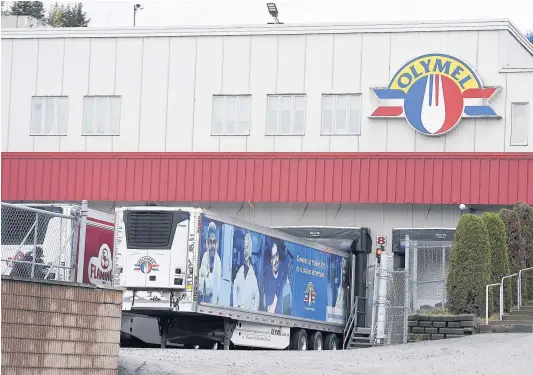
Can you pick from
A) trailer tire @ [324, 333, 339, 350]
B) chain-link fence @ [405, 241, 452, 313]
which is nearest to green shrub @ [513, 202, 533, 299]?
chain-link fence @ [405, 241, 452, 313]

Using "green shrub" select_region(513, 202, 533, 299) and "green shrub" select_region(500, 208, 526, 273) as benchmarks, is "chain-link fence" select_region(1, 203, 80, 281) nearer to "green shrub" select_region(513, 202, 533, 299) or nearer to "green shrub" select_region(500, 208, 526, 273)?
"green shrub" select_region(500, 208, 526, 273)

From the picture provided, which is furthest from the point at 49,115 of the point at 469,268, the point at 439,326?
the point at 439,326

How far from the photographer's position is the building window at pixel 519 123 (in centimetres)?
3578

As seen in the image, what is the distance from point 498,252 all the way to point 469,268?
1897mm

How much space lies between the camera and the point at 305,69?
1481 inches

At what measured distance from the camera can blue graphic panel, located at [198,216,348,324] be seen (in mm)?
24672

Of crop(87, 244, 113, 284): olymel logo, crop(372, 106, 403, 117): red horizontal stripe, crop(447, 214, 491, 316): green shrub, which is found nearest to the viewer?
crop(87, 244, 113, 284): olymel logo

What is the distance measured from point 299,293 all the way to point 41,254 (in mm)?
15155

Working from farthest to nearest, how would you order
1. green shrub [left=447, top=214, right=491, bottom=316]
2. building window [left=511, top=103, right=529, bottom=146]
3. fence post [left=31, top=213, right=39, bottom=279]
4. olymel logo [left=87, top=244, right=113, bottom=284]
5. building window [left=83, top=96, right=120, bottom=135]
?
building window [left=83, top=96, right=120, bottom=135], building window [left=511, top=103, right=529, bottom=146], green shrub [left=447, top=214, right=491, bottom=316], olymel logo [left=87, top=244, right=113, bottom=284], fence post [left=31, top=213, right=39, bottom=279]


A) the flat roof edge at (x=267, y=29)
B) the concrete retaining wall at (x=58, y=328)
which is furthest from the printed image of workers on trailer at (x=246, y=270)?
the flat roof edge at (x=267, y=29)

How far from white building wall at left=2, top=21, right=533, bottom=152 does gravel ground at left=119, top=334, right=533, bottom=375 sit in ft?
47.3

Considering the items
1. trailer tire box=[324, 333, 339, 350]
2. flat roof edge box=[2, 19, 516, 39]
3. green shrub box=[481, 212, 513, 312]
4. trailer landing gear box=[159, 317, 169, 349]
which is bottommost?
trailer tire box=[324, 333, 339, 350]

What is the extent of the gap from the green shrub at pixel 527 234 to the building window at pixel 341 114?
7258mm

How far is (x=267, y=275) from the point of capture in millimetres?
27328
